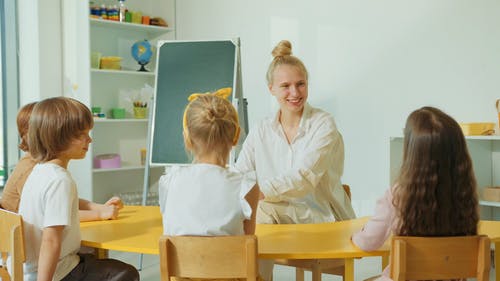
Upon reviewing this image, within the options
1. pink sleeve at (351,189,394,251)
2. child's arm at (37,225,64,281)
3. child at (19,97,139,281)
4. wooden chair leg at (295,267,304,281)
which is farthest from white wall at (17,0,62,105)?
pink sleeve at (351,189,394,251)

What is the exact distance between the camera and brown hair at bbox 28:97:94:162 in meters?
2.04

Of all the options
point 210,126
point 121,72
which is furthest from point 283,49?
point 121,72

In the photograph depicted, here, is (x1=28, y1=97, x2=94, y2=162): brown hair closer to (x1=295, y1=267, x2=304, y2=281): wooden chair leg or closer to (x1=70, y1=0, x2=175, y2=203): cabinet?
(x1=295, y1=267, x2=304, y2=281): wooden chair leg

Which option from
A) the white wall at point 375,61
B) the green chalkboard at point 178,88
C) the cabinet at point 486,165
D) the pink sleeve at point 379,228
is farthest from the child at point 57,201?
the white wall at point 375,61

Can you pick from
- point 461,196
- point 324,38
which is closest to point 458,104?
point 324,38

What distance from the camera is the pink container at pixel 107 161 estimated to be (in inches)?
221

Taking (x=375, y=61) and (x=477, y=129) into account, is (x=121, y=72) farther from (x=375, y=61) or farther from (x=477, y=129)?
(x=477, y=129)

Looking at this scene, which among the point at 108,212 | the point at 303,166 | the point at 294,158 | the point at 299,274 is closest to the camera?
Result: the point at 108,212

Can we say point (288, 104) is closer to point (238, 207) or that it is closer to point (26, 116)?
point (238, 207)

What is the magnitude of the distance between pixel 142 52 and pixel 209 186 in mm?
4295

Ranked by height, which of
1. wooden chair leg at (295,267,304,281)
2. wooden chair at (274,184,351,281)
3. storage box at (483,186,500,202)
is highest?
storage box at (483,186,500,202)

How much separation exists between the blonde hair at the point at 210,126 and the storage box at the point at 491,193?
266 cm

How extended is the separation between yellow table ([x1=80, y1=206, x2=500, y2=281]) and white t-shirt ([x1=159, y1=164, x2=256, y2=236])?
4.4 inches

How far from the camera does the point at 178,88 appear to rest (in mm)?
4449
